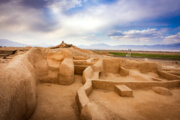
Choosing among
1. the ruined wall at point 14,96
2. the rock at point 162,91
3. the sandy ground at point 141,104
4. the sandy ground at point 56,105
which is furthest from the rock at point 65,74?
the rock at point 162,91

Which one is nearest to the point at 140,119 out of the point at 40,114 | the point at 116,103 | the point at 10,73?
the point at 116,103

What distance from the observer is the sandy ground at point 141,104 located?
3182 mm

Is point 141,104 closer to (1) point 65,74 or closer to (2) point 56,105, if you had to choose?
(2) point 56,105

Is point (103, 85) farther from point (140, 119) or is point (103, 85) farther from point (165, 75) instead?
point (165, 75)

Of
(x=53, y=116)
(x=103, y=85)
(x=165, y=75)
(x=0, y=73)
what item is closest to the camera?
(x=0, y=73)

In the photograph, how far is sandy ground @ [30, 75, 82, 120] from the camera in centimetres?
327

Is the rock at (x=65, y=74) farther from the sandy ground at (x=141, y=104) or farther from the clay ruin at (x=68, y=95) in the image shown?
the sandy ground at (x=141, y=104)

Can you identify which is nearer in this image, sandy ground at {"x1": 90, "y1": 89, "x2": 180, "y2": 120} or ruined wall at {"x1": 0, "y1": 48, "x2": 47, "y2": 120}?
ruined wall at {"x1": 0, "y1": 48, "x2": 47, "y2": 120}

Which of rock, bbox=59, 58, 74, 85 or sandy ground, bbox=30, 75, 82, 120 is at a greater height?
rock, bbox=59, 58, 74, 85

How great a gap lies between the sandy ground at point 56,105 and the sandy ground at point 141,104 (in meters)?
0.99

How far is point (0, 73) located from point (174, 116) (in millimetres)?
5420

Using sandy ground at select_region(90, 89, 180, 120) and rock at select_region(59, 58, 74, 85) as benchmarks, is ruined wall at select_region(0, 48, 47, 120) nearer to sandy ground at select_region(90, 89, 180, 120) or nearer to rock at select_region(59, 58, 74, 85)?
sandy ground at select_region(90, 89, 180, 120)

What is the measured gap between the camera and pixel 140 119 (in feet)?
9.89

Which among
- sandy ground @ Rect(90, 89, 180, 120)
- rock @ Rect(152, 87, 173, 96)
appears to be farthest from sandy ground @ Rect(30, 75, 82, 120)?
rock @ Rect(152, 87, 173, 96)
